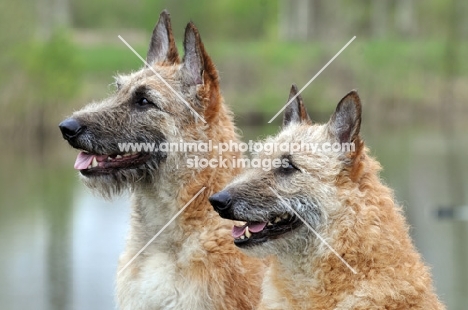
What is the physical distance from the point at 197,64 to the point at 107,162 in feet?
3.84

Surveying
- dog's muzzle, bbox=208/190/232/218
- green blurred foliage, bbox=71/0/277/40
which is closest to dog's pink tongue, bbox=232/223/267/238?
dog's muzzle, bbox=208/190/232/218

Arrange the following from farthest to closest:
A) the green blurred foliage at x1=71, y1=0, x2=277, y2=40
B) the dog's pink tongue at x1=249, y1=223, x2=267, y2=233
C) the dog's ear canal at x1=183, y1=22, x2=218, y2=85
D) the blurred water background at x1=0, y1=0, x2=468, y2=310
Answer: the green blurred foliage at x1=71, y1=0, x2=277, y2=40 < the blurred water background at x1=0, y1=0, x2=468, y2=310 < the dog's ear canal at x1=183, y1=22, x2=218, y2=85 < the dog's pink tongue at x1=249, y1=223, x2=267, y2=233

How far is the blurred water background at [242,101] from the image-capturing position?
20.3 m

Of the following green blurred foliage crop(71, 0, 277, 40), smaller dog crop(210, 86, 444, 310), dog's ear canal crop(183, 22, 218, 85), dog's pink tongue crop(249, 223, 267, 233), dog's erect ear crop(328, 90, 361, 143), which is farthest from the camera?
green blurred foliage crop(71, 0, 277, 40)

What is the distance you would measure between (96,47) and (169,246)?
126 feet

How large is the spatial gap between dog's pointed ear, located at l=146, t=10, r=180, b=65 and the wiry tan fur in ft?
0.83

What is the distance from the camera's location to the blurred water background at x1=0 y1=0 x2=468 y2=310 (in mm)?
20328

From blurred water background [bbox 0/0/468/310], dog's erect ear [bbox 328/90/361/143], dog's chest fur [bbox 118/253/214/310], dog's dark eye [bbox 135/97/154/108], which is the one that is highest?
blurred water background [bbox 0/0/468/310]

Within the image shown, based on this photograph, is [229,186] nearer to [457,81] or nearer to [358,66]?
[358,66]

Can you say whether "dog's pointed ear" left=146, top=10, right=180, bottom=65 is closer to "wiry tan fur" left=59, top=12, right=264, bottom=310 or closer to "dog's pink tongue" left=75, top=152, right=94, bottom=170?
"wiry tan fur" left=59, top=12, right=264, bottom=310

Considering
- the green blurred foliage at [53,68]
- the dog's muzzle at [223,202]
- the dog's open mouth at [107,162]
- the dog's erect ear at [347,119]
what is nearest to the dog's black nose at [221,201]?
the dog's muzzle at [223,202]

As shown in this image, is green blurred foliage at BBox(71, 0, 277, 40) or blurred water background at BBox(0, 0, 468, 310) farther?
green blurred foliage at BBox(71, 0, 277, 40)

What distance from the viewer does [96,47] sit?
148 ft

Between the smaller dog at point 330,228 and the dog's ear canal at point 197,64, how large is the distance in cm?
131
